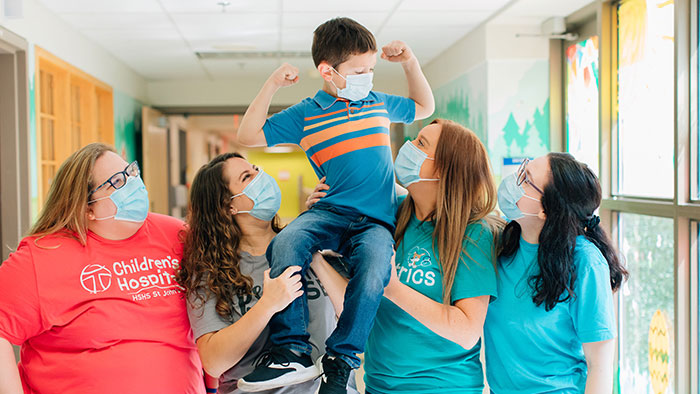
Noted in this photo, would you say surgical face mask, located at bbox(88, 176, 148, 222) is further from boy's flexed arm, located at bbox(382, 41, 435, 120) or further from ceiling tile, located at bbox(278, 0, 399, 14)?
ceiling tile, located at bbox(278, 0, 399, 14)

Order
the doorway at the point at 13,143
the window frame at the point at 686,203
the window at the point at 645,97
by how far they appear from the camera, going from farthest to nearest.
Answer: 1. the doorway at the point at 13,143
2. the window at the point at 645,97
3. the window frame at the point at 686,203

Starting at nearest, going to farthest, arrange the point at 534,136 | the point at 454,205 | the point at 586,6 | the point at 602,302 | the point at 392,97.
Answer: the point at 602,302, the point at 454,205, the point at 392,97, the point at 586,6, the point at 534,136

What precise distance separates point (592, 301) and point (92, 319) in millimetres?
1303

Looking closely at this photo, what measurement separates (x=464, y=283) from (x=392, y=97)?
67 centimetres

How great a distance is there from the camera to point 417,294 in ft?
4.72

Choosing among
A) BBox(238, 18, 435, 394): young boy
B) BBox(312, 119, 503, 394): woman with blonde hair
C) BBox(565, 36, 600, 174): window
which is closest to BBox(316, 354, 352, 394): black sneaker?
BBox(238, 18, 435, 394): young boy

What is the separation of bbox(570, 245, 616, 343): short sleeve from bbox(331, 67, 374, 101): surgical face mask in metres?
0.74

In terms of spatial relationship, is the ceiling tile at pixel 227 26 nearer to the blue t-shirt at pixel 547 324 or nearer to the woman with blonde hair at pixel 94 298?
the woman with blonde hair at pixel 94 298

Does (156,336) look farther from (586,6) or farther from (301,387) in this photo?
(586,6)

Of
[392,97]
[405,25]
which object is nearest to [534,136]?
[405,25]

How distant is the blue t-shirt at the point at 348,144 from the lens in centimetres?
166

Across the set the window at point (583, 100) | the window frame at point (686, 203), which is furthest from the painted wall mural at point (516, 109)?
the window frame at point (686, 203)

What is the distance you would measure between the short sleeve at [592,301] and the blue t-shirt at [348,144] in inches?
20.6

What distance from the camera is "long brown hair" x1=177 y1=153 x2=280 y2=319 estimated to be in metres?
1.56
